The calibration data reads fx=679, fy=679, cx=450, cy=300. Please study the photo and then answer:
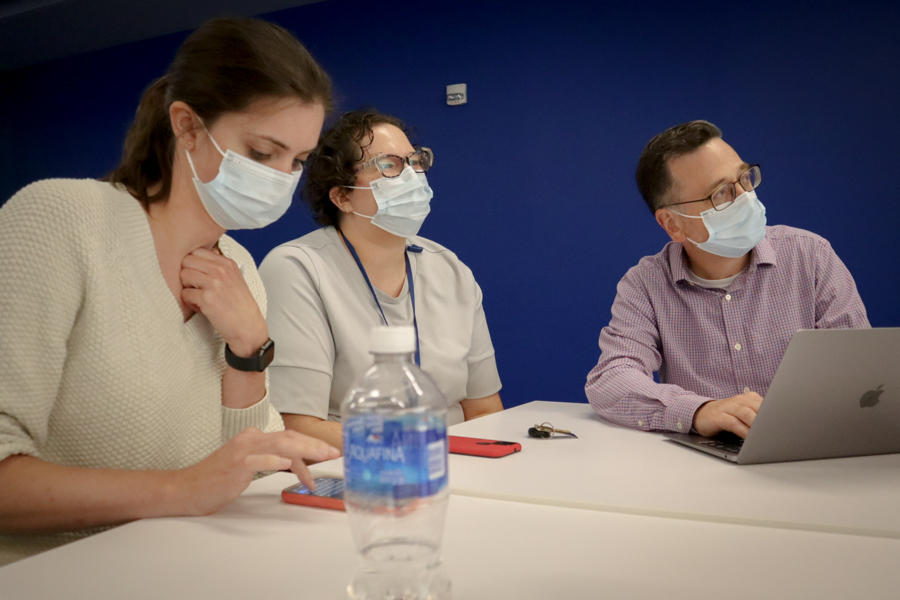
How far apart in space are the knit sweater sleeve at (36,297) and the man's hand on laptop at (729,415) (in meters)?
1.18

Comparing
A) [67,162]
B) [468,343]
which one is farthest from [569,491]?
[67,162]

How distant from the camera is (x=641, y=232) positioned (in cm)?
333

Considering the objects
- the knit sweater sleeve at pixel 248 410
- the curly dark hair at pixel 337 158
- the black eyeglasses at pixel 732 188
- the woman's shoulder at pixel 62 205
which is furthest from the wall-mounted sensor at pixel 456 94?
the woman's shoulder at pixel 62 205

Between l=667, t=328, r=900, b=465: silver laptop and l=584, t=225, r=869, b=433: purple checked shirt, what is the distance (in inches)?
21.4

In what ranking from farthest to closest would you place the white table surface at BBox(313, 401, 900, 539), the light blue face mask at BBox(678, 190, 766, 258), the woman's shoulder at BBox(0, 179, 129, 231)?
the light blue face mask at BBox(678, 190, 766, 258) < the woman's shoulder at BBox(0, 179, 129, 231) < the white table surface at BBox(313, 401, 900, 539)

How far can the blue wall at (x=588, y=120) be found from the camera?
293 cm

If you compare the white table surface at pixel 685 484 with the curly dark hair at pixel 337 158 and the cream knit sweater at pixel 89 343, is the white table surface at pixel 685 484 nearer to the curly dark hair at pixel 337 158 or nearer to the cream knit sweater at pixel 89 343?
the cream knit sweater at pixel 89 343

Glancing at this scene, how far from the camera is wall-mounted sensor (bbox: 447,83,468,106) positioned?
12.1 ft

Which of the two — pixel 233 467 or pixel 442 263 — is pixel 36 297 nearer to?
pixel 233 467

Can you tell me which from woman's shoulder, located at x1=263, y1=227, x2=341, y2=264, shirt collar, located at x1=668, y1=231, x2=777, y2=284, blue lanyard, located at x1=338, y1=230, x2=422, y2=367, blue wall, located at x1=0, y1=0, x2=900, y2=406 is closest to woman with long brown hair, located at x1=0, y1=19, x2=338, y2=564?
woman's shoulder, located at x1=263, y1=227, x2=341, y2=264

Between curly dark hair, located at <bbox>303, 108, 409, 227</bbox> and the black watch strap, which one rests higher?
curly dark hair, located at <bbox>303, 108, 409, 227</bbox>

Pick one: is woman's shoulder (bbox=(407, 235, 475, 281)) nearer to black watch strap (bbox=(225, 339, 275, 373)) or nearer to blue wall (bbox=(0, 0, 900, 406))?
black watch strap (bbox=(225, 339, 275, 373))

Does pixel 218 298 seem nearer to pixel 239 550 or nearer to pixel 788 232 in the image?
pixel 239 550

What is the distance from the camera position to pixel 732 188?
1.96 metres
